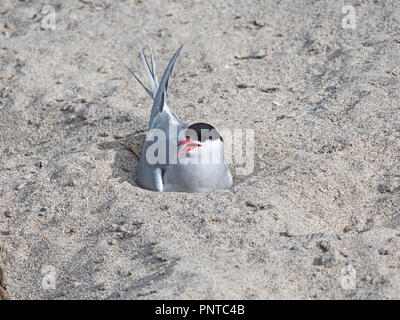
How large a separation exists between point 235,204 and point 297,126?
42.6 inches

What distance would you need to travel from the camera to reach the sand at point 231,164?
10.3ft

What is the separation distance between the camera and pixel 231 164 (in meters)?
4.42

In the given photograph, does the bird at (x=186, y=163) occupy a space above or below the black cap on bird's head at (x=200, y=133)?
below

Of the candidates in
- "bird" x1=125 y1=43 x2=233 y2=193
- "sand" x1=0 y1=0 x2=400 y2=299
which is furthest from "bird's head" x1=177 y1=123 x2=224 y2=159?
"sand" x1=0 y1=0 x2=400 y2=299

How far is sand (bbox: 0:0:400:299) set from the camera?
315 cm

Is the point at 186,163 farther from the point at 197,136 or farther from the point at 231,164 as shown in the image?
the point at 231,164

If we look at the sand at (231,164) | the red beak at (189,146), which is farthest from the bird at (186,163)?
the sand at (231,164)

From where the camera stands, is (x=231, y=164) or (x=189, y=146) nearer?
(x=189, y=146)

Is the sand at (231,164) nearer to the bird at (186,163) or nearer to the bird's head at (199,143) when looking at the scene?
the bird at (186,163)

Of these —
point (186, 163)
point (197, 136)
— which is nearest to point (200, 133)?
point (197, 136)

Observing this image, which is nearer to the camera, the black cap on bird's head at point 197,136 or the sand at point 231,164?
the sand at point 231,164

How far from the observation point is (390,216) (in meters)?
3.62
